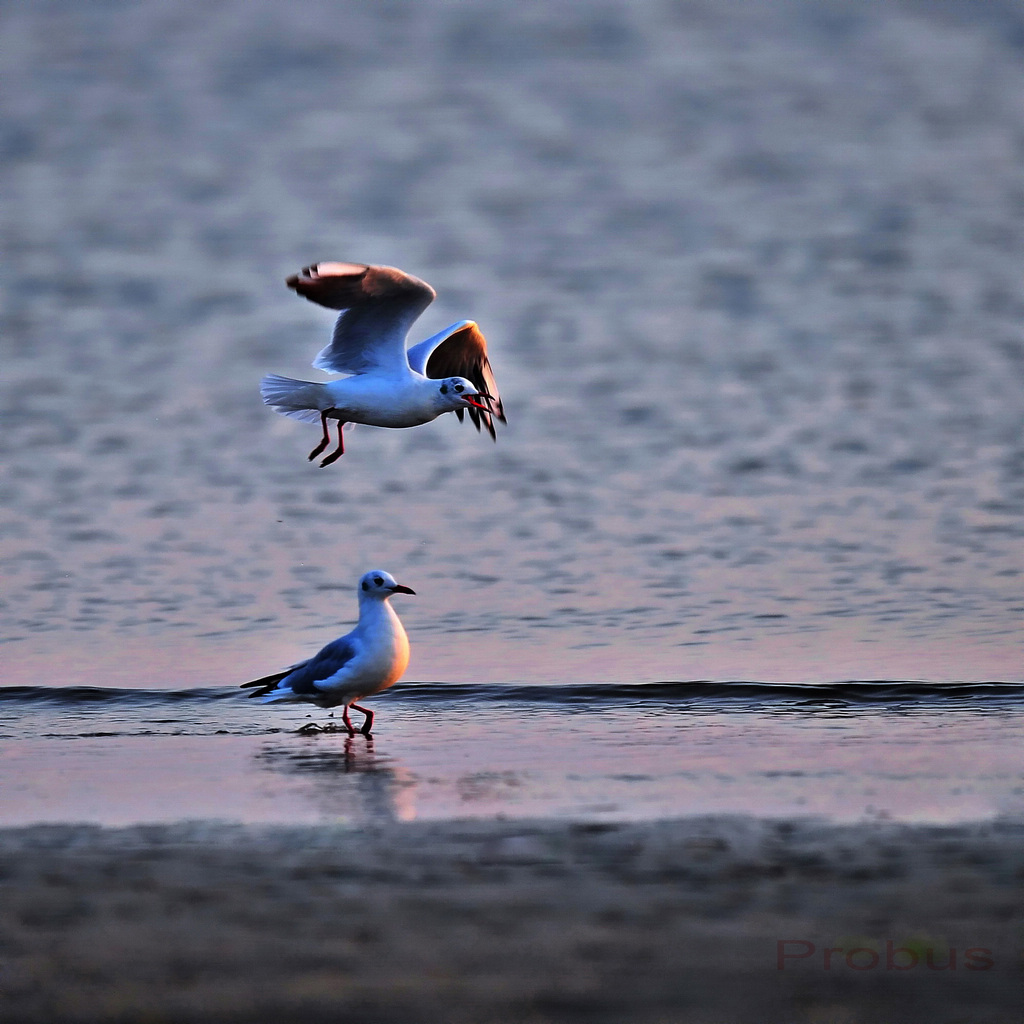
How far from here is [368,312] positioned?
403 inches

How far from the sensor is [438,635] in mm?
11422

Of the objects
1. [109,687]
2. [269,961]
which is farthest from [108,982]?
[109,687]

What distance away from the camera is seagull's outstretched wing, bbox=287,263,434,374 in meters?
9.38

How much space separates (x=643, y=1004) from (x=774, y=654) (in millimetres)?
6855

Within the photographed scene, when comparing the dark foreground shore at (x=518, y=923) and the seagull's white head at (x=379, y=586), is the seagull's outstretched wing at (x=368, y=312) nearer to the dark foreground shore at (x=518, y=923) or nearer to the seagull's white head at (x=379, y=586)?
the seagull's white head at (x=379, y=586)

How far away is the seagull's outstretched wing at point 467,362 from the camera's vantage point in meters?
11.5

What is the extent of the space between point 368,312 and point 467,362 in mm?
1708

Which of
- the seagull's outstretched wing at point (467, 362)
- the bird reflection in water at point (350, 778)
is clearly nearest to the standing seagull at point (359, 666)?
the bird reflection in water at point (350, 778)

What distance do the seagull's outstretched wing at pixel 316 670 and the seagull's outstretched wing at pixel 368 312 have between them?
2107 mm

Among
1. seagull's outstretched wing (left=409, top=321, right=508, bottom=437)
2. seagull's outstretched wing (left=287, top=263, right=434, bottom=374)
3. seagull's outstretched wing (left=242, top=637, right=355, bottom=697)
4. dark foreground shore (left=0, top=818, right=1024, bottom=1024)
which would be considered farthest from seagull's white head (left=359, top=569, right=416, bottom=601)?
dark foreground shore (left=0, top=818, right=1024, bottom=1024)

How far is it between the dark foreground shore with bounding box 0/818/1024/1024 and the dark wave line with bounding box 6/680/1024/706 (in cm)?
373

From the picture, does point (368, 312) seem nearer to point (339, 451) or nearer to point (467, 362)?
point (339, 451)

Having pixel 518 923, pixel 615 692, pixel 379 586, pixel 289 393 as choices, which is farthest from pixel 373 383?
pixel 518 923

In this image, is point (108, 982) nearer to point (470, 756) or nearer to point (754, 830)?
point (754, 830)
